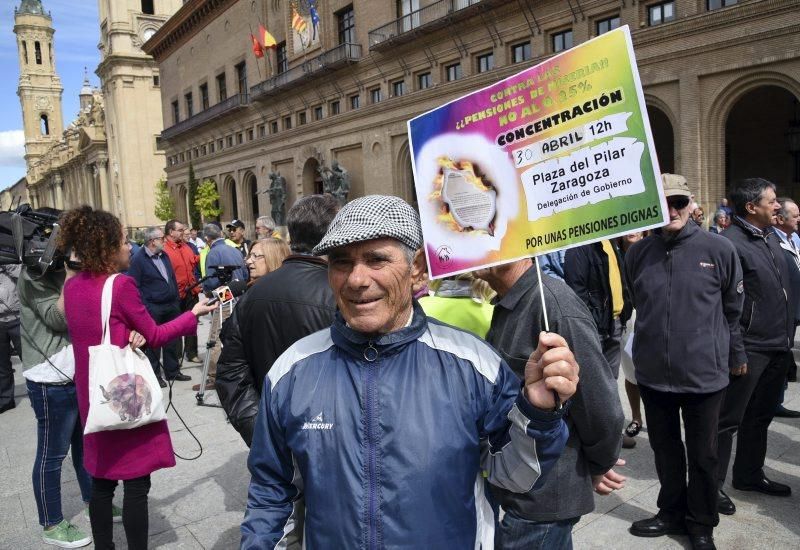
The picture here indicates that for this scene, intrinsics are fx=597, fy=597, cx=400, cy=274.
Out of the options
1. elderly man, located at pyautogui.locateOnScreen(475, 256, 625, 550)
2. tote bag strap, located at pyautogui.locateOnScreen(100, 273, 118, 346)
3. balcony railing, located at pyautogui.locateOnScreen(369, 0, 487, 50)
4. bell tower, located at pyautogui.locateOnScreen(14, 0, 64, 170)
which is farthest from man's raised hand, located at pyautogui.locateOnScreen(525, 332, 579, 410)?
bell tower, located at pyautogui.locateOnScreen(14, 0, 64, 170)

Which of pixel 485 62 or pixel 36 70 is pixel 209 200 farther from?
pixel 36 70

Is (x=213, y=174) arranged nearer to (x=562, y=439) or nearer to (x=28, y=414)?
(x=28, y=414)

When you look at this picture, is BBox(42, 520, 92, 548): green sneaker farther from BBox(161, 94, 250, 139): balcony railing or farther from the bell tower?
the bell tower

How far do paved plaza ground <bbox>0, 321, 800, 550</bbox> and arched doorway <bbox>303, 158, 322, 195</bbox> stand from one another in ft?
95.0

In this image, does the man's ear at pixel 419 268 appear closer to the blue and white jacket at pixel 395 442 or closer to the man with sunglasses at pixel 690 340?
the blue and white jacket at pixel 395 442

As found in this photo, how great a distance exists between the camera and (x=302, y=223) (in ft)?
9.78

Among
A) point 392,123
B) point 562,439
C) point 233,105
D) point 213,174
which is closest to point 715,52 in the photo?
point 392,123

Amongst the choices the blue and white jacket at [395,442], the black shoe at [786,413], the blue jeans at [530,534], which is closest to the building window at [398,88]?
the black shoe at [786,413]

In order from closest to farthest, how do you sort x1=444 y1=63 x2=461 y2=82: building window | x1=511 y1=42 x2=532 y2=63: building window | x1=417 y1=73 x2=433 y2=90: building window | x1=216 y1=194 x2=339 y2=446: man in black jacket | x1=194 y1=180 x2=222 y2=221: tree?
x1=216 y1=194 x2=339 y2=446: man in black jacket, x1=511 y1=42 x2=532 y2=63: building window, x1=444 y1=63 x2=461 y2=82: building window, x1=417 y1=73 x2=433 y2=90: building window, x1=194 y1=180 x2=222 y2=221: tree

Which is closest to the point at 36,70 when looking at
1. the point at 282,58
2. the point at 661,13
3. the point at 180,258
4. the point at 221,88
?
the point at 221,88

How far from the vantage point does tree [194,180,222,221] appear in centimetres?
4400

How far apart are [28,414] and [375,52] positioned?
23.8 metres

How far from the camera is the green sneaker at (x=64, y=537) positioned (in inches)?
147

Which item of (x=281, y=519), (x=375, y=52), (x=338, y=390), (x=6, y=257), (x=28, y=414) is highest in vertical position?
(x=375, y=52)
